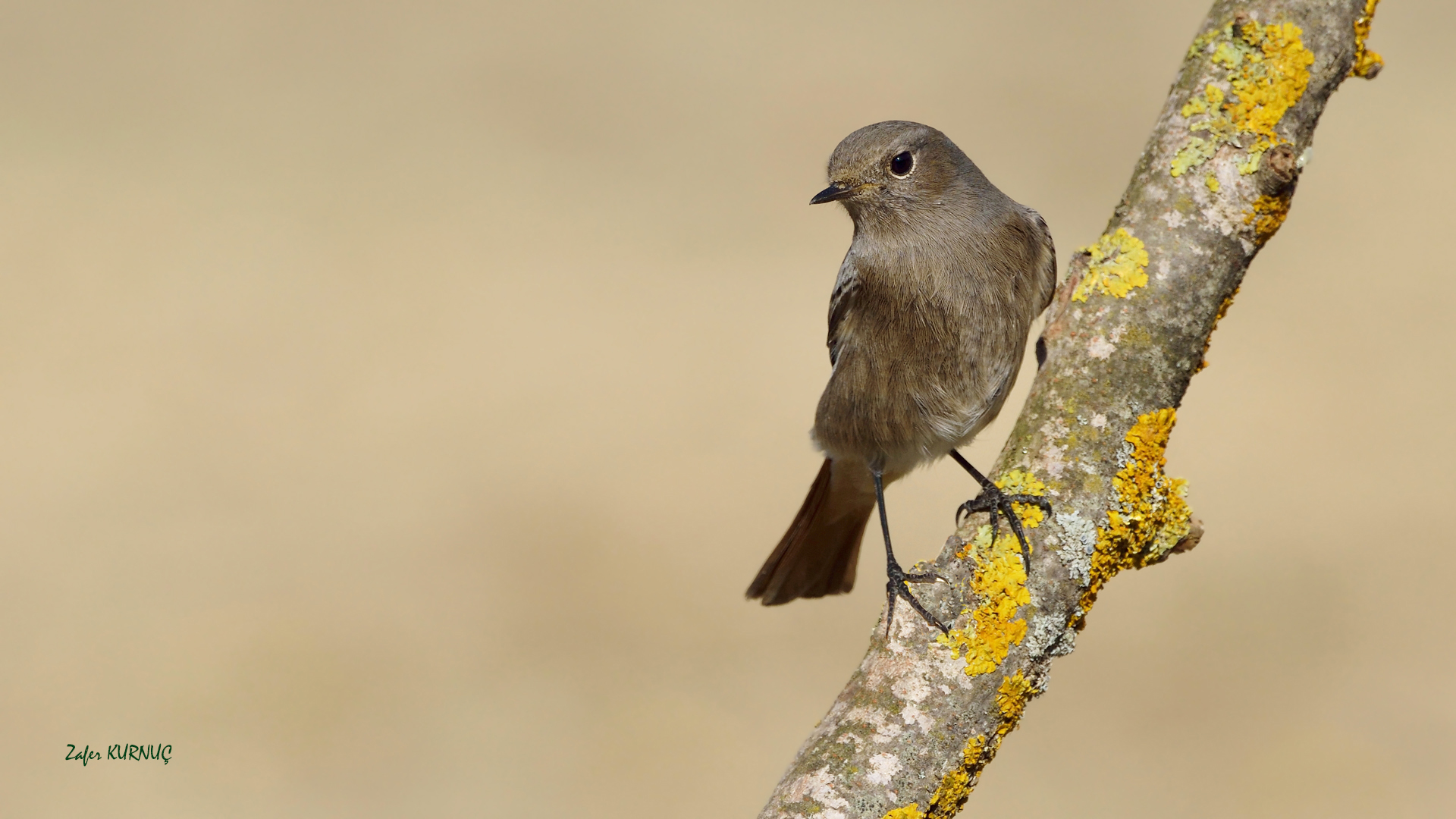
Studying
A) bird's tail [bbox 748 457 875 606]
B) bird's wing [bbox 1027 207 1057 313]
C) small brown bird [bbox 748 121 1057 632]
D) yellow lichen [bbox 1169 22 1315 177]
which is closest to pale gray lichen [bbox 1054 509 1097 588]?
small brown bird [bbox 748 121 1057 632]

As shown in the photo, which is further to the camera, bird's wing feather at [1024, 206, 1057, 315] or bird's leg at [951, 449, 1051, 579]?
bird's wing feather at [1024, 206, 1057, 315]

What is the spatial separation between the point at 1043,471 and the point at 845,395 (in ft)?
4.26

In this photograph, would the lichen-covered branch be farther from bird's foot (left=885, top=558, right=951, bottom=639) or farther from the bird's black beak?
the bird's black beak

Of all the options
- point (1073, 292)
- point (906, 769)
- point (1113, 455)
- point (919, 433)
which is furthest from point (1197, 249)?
point (906, 769)

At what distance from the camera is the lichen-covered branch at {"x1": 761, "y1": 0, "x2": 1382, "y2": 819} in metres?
2.99

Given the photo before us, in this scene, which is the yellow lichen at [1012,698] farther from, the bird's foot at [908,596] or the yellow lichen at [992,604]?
the bird's foot at [908,596]

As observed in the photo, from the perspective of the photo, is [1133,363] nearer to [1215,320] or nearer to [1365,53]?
[1215,320]

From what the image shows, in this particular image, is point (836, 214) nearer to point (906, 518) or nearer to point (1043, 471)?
point (906, 518)

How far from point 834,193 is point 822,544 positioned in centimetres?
144

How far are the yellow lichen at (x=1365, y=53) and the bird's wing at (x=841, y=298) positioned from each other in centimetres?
169

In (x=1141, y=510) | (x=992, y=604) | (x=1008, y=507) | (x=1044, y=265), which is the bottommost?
(x=992, y=604)

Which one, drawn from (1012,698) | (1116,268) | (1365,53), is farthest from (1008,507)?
(1365,53)

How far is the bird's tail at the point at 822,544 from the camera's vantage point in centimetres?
472

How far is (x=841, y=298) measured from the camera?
14.4ft
